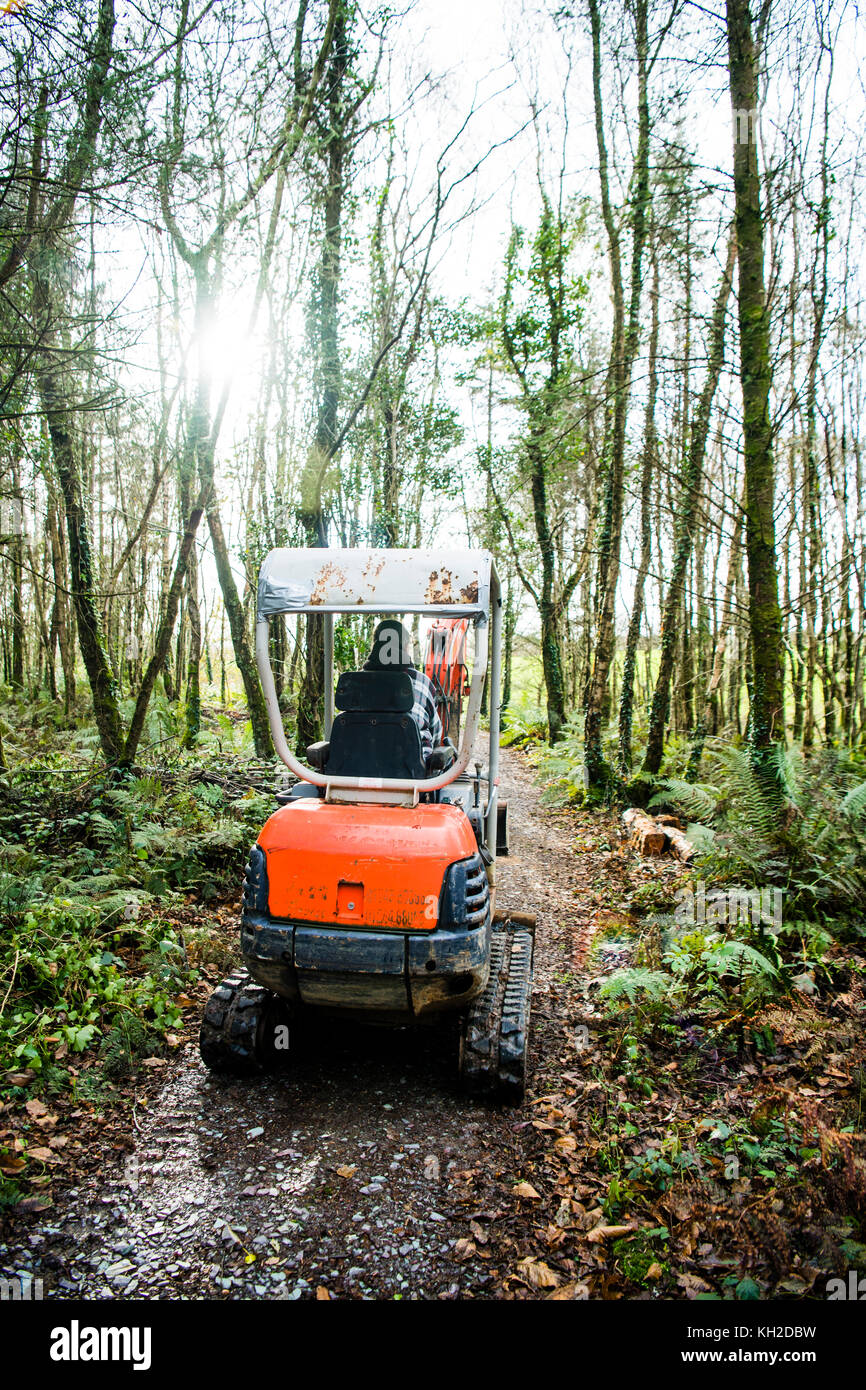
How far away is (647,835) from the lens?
7.74 m

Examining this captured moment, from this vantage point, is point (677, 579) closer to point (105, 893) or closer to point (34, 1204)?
point (105, 893)

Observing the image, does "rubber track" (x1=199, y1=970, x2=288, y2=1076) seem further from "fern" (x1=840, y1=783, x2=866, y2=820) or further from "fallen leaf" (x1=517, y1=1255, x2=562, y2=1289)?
"fern" (x1=840, y1=783, x2=866, y2=820)

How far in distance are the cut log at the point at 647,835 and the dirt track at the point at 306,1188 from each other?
3.68 m

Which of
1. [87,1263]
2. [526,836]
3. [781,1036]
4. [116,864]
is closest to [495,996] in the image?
[781,1036]

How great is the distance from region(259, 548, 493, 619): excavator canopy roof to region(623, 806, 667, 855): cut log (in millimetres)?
4929

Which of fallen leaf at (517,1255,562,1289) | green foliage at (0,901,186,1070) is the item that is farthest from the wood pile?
green foliage at (0,901,186,1070)

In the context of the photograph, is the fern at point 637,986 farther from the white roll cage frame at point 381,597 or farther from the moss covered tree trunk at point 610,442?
the moss covered tree trunk at point 610,442

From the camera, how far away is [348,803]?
12.9 ft

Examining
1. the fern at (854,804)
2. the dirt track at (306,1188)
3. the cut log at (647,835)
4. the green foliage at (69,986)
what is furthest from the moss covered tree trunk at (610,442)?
the green foliage at (69,986)

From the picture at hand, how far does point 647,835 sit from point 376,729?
4809mm

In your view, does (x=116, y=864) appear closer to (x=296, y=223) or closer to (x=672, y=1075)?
(x=672, y=1075)

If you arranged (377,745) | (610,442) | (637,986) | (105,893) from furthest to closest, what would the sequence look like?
(610,442) < (105,893) < (637,986) < (377,745)

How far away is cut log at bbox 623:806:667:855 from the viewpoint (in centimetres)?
764

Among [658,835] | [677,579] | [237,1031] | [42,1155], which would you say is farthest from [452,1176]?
[677,579]
